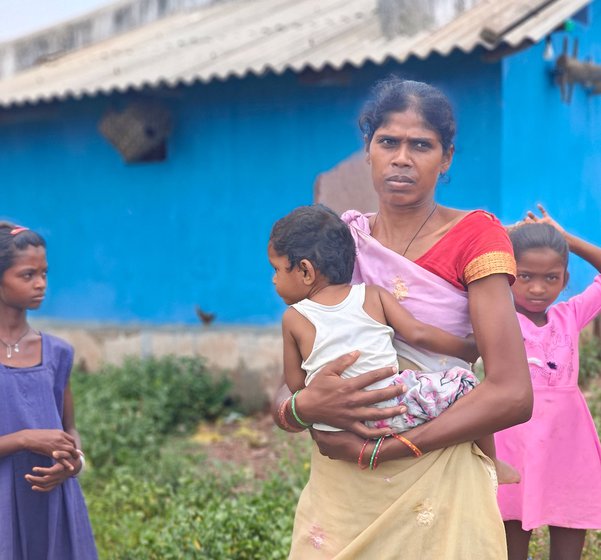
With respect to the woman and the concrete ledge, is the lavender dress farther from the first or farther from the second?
the concrete ledge

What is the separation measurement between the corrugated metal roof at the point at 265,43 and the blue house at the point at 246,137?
28 mm

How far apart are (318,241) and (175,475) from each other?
3593 millimetres

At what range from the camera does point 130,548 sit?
418cm

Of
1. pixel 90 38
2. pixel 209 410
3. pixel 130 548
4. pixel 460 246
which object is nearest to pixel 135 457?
pixel 209 410

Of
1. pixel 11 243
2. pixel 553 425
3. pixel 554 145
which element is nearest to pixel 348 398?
pixel 553 425

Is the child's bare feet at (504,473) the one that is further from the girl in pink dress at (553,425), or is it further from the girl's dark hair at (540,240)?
the girl's dark hair at (540,240)

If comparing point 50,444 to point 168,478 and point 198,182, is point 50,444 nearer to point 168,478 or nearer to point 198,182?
point 168,478

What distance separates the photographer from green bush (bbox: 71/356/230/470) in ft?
19.8

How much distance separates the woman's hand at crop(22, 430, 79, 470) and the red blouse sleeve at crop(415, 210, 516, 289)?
1.52m

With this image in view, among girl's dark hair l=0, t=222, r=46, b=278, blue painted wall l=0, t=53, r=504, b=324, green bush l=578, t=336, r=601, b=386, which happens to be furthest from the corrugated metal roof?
girl's dark hair l=0, t=222, r=46, b=278

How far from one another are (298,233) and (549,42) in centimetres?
475

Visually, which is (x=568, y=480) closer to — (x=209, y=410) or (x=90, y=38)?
(x=209, y=410)

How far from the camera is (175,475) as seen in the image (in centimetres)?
541

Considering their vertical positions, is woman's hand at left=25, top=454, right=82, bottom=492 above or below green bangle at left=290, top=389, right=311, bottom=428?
below
